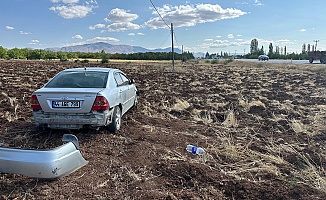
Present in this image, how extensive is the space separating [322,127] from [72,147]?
6.22 metres

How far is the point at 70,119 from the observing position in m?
5.73

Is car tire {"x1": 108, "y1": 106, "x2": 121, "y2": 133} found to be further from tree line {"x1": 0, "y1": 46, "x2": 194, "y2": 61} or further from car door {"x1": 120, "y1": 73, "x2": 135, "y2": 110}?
tree line {"x1": 0, "y1": 46, "x2": 194, "y2": 61}

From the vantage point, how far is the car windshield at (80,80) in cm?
635

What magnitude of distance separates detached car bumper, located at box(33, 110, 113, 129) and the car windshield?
2.56 ft

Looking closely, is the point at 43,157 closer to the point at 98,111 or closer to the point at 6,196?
the point at 6,196

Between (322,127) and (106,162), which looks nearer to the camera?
(106,162)

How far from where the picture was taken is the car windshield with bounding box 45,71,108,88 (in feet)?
20.8

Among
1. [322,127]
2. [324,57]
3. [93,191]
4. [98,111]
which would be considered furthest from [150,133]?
[324,57]

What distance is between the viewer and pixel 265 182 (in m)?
4.23

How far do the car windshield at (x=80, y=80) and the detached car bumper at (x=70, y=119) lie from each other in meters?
0.78

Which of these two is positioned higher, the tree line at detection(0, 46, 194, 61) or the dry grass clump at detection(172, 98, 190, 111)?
the tree line at detection(0, 46, 194, 61)

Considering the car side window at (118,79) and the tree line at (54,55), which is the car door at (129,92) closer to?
the car side window at (118,79)

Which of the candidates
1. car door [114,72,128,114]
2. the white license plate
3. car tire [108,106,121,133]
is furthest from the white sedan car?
car door [114,72,128,114]

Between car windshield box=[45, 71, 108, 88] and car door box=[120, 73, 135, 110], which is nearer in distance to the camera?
car windshield box=[45, 71, 108, 88]
